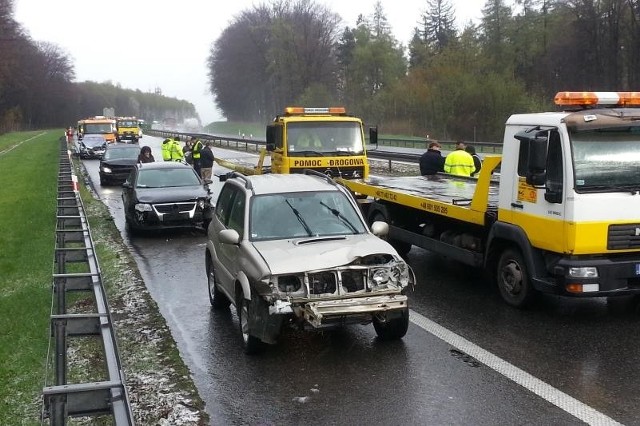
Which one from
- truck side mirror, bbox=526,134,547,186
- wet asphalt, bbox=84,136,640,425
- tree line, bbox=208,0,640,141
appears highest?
tree line, bbox=208,0,640,141

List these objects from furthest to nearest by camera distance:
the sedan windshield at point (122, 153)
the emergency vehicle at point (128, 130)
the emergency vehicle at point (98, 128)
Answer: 1. the emergency vehicle at point (128, 130)
2. the emergency vehicle at point (98, 128)
3. the sedan windshield at point (122, 153)

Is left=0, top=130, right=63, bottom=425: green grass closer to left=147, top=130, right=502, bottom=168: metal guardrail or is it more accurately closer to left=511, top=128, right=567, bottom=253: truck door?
left=511, top=128, right=567, bottom=253: truck door

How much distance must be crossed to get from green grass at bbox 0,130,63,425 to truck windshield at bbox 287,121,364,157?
5604 mm

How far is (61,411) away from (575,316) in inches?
238

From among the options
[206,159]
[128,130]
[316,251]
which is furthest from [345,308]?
[128,130]

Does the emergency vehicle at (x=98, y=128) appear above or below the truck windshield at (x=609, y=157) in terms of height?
above

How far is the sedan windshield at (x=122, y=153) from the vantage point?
88.8 feet

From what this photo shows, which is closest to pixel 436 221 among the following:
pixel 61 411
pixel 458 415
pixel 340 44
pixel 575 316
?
pixel 575 316

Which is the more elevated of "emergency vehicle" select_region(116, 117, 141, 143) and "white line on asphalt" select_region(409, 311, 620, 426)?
"emergency vehicle" select_region(116, 117, 141, 143)

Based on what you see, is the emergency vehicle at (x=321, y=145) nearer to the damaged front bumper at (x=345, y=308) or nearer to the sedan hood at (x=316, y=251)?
the sedan hood at (x=316, y=251)

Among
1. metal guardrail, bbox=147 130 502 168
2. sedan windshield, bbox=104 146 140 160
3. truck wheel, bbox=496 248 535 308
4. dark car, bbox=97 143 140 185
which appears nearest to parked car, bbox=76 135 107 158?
metal guardrail, bbox=147 130 502 168

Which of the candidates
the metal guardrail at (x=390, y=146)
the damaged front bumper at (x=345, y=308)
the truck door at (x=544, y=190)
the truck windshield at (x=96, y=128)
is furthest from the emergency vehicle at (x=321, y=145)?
the truck windshield at (x=96, y=128)

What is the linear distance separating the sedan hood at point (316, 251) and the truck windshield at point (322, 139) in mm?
8350

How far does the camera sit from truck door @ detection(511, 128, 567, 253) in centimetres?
743
